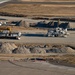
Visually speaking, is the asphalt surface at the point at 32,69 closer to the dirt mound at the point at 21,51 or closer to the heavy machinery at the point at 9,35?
the dirt mound at the point at 21,51

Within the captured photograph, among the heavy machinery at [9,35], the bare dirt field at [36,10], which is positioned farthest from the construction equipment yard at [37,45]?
the bare dirt field at [36,10]

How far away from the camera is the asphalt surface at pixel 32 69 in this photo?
39.2 meters

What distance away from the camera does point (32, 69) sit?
4053 centimetres

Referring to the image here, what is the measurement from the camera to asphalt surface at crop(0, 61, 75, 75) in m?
39.2

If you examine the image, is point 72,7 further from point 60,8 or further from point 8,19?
point 8,19

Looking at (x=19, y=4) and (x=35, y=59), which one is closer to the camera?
(x=35, y=59)

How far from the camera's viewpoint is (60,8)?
321 feet

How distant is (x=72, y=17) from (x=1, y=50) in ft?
120

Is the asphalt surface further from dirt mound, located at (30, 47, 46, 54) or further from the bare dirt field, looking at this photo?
the bare dirt field

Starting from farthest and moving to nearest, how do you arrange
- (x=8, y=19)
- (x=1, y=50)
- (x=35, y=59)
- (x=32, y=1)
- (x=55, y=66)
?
1. (x=32, y=1)
2. (x=8, y=19)
3. (x=1, y=50)
4. (x=35, y=59)
5. (x=55, y=66)

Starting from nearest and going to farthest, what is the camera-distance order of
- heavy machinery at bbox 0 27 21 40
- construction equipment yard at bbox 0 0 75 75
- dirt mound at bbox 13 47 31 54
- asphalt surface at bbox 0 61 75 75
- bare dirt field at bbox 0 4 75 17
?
asphalt surface at bbox 0 61 75 75, construction equipment yard at bbox 0 0 75 75, dirt mound at bbox 13 47 31 54, heavy machinery at bbox 0 27 21 40, bare dirt field at bbox 0 4 75 17

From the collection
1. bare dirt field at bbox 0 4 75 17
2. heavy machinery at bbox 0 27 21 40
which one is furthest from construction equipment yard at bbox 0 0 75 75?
bare dirt field at bbox 0 4 75 17

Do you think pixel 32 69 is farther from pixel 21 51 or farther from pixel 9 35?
pixel 9 35

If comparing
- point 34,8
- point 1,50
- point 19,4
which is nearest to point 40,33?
point 1,50
